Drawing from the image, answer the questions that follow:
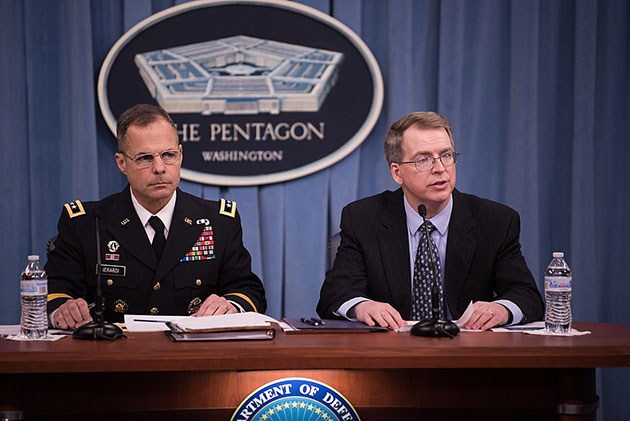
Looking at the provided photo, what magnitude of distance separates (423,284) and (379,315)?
39cm

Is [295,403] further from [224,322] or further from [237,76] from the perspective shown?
[237,76]

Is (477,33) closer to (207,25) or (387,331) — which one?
(207,25)

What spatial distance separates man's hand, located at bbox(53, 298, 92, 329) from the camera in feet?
6.80

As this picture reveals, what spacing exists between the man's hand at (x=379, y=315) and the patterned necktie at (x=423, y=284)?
0.99 ft

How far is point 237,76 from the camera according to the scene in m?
3.55

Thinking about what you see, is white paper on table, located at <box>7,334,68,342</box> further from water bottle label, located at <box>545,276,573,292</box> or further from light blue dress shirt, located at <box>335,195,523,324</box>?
water bottle label, located at <box>545,276,573,292</box>

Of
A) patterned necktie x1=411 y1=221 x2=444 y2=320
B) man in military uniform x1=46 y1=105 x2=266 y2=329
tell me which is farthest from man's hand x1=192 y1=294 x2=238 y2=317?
patterned necktie x1=411 y1=221 x2=444 y2=320

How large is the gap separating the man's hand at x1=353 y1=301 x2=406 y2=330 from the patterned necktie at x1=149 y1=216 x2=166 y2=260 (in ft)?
2.51

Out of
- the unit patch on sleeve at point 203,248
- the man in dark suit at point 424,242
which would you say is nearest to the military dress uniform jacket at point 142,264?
the unit patch on sleeve at point 203,248

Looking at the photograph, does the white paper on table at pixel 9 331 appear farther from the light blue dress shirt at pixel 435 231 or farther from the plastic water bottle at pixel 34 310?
the light blue dress shirt at pixel 435 231

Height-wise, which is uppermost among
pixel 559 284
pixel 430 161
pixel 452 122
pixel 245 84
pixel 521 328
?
pixel 245 84

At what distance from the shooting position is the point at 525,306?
7.29 feet

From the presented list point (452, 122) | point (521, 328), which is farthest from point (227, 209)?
point (452, 122)

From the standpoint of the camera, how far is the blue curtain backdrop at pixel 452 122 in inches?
138
